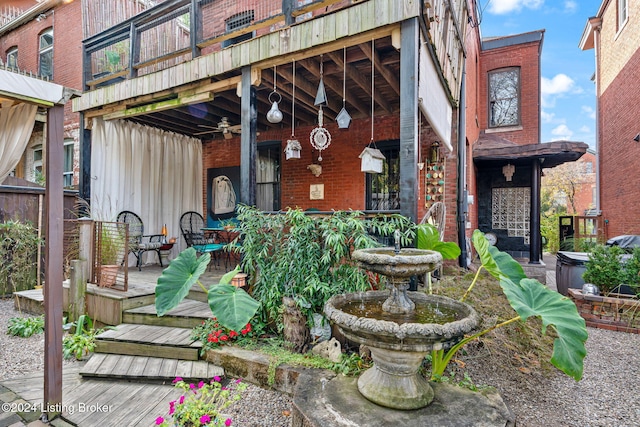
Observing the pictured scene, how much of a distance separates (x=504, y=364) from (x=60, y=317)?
3.56 meters

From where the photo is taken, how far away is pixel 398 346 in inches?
69.7

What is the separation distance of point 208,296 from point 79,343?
1.80 metres

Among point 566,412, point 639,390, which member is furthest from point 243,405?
point 639,390

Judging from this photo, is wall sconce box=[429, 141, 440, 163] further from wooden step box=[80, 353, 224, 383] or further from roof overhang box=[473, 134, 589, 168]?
wooden step box=[80, 353, 224, 383]

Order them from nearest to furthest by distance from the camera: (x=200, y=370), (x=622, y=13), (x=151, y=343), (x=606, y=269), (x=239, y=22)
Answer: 1. (x=200, y=370)
2. (x=151, y=343)
3. (x=606, y=269)
4. (x=239, y=22)
5. (x=622, y=13)

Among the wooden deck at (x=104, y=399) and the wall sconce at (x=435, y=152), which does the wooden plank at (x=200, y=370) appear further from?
the wall sconce at (x=435, y=152)

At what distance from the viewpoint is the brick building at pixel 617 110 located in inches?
274

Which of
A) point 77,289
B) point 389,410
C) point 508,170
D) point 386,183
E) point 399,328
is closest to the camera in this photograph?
point 399,328

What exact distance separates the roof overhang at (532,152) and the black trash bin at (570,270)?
2641 millimetres

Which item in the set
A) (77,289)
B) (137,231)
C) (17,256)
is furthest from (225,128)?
(17,256)

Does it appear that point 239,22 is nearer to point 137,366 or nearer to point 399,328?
point 137,366

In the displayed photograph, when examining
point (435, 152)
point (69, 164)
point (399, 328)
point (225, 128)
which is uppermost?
point (225, 128)

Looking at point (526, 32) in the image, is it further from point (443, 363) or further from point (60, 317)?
point (60, 317)

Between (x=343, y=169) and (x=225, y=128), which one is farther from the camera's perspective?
(x=343, y=169)
